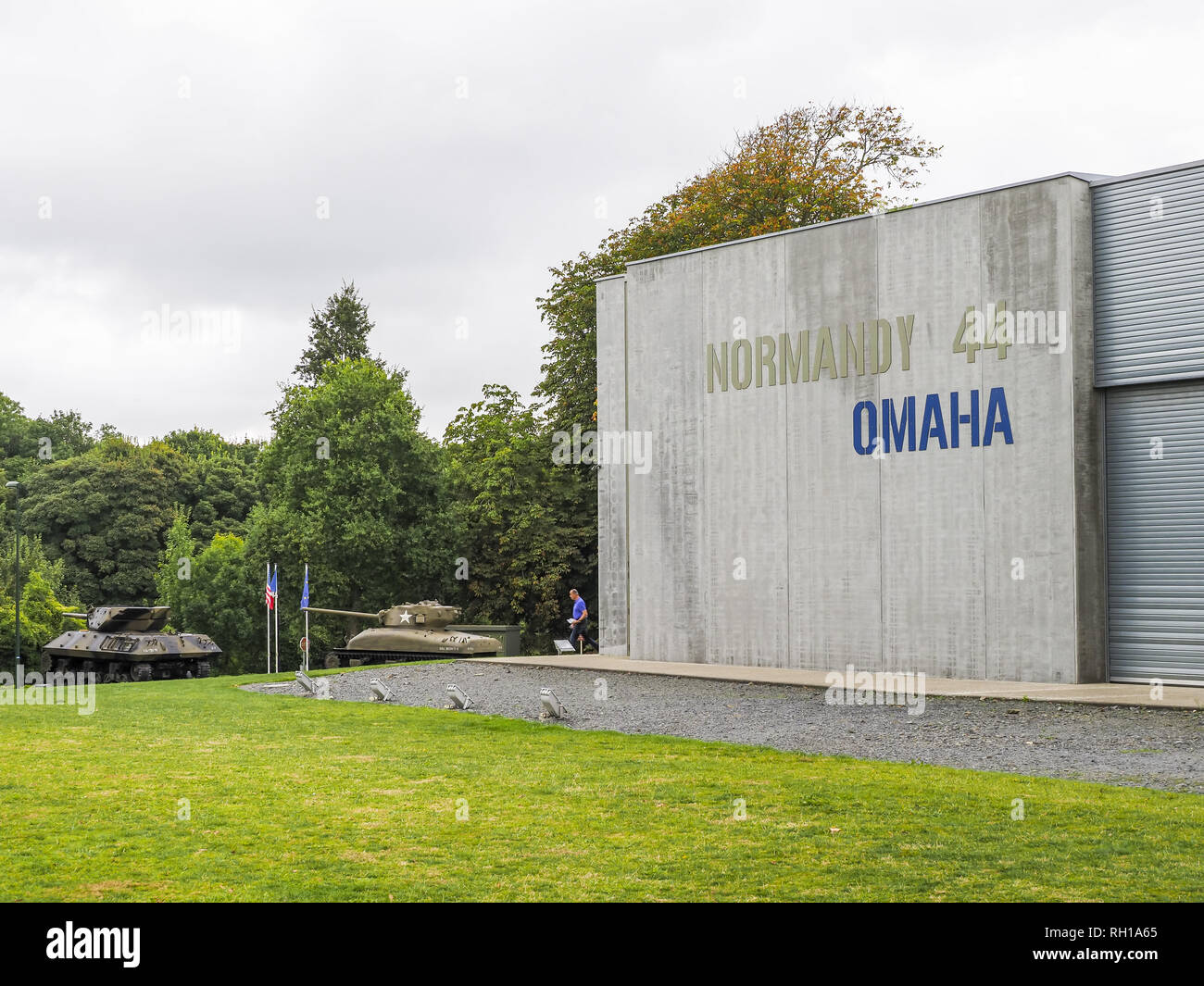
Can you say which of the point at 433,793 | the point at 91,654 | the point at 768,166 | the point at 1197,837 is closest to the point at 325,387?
the point at 91,654

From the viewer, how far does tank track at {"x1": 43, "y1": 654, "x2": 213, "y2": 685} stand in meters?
33.6

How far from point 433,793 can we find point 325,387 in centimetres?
3912

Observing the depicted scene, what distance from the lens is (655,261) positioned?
27.3 metres

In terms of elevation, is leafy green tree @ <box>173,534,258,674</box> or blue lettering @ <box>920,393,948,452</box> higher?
blue lettering @ <box>920,393,948,452</box>

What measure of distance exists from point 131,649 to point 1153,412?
25770 mm

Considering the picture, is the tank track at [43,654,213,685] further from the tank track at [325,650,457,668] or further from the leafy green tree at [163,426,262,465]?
the leafy green tree at [163,426,262,465]

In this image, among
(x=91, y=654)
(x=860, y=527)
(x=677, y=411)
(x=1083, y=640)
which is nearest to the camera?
(x=1083, y=640)

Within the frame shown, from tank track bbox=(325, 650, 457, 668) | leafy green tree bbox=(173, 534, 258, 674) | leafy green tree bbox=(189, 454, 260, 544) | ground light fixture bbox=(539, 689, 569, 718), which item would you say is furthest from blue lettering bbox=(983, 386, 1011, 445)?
leafy green tree bbox=(189, 454, 260, 544)

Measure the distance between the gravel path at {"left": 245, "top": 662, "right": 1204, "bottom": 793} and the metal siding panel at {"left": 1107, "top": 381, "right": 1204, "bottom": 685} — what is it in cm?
316

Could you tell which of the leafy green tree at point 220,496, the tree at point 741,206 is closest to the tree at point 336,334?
the leafy green tree at point 220,496

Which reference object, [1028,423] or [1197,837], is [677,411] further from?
[1197,837]

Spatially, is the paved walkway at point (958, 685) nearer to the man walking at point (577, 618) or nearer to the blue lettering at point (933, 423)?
the man walking at point (577, 618)

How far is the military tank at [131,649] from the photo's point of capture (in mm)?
33531

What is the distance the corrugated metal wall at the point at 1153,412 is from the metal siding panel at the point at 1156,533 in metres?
0.01
